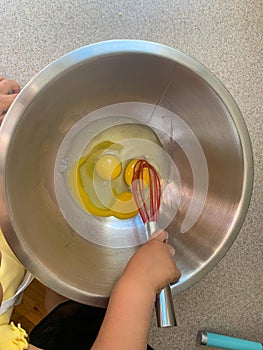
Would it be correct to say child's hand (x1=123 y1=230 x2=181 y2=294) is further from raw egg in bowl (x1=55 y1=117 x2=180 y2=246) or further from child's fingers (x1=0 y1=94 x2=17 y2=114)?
child's fingers (x1=0 y1=94 x2=17 y2=114)

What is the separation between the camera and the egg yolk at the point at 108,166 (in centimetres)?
70

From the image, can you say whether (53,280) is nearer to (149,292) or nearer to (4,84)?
(149,292)

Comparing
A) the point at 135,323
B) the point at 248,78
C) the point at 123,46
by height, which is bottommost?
the point at 135,323

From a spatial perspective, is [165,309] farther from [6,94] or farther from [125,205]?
[6,94]

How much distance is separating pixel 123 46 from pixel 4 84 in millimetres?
289

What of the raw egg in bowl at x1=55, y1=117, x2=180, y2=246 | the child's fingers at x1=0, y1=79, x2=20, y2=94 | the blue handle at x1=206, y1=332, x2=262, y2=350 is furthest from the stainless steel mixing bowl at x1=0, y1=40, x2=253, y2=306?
the blue handle at x1=206, y1=332, x2=262, y2=350

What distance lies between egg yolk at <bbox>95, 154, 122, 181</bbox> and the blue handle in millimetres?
386

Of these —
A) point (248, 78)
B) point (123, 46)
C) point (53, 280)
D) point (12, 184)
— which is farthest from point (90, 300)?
point (248, 78)

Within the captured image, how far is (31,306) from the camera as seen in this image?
0.83 m

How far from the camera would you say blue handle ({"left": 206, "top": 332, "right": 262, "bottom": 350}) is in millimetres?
834

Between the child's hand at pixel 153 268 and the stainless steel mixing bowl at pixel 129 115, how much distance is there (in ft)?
0.07

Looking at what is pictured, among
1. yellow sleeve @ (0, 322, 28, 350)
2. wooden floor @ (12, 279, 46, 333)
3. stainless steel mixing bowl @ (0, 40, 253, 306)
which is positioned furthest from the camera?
wooden floor @ (12, 279, 46, 333)

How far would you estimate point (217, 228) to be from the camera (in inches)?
22.9

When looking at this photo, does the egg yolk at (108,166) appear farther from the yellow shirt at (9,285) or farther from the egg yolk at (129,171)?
the yellow shirt at (9,285)
